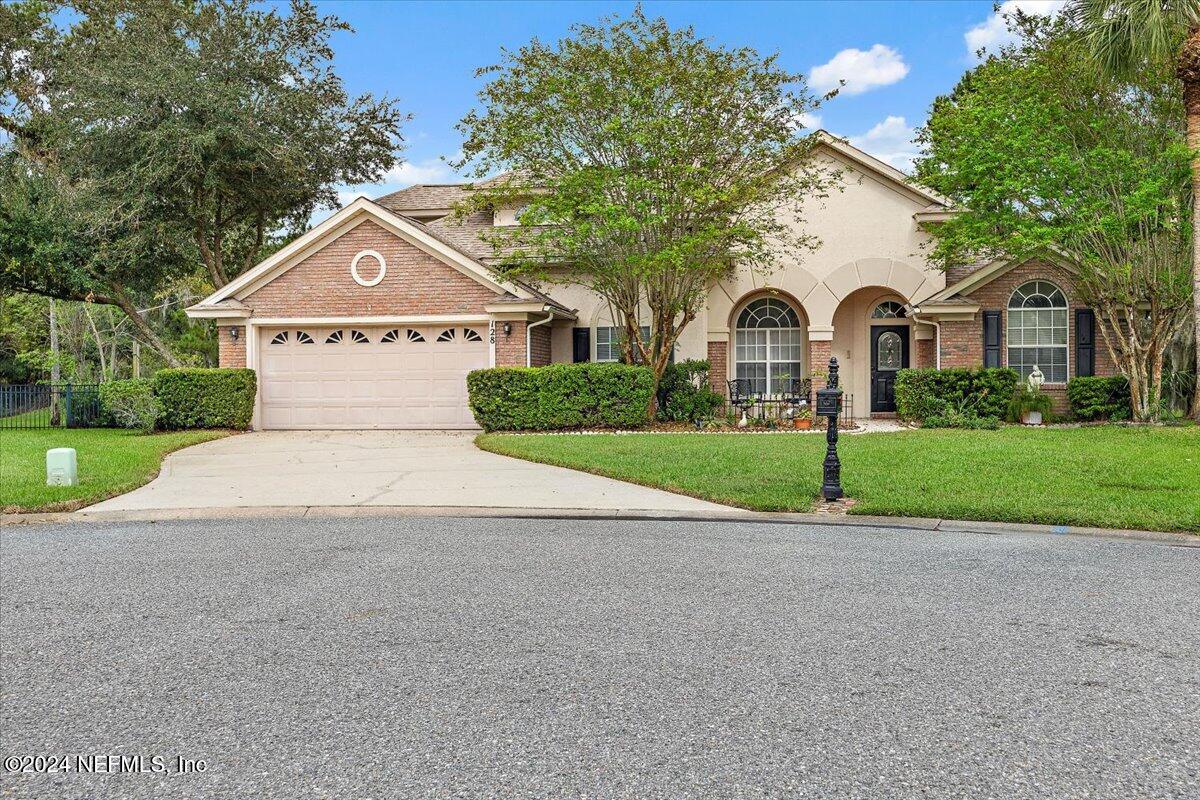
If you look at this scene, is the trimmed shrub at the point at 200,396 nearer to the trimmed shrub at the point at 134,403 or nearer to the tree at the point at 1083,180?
the trimmed shrub at the point at 134,403

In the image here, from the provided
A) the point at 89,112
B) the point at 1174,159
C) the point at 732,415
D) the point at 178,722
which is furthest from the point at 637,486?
the point at 89,112

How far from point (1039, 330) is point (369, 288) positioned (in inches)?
590

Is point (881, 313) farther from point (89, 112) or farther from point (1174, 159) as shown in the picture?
point (89, 112)

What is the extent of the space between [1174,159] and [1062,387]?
5.59 metres

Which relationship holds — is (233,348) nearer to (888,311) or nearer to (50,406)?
(50,406)

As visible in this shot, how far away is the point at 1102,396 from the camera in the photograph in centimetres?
1842

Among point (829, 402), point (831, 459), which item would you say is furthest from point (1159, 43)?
point (831, 459)

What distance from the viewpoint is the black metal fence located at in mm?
22000

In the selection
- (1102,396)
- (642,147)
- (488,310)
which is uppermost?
(642,147)

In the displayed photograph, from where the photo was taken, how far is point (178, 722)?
12.2ft

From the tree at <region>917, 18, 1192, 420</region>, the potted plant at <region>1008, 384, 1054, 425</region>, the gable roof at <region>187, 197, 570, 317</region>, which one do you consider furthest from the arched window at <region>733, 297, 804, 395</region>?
the gable roof at <region>187, 197, 570, 317</region>

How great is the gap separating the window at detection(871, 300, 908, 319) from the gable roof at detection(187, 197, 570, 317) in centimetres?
799

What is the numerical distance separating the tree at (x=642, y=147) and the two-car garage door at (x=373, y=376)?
8.57 feet

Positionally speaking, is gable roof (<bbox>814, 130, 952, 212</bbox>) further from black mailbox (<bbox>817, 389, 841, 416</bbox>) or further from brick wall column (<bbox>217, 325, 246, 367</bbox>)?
brick wall column (<bbox>217, 325, 246, 367</bbox>)
